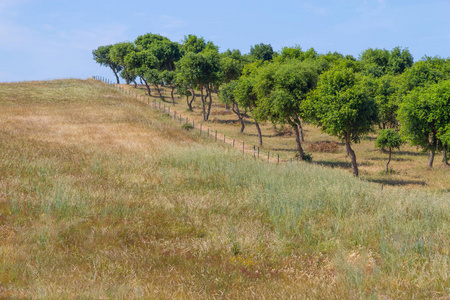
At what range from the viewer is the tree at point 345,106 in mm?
34500

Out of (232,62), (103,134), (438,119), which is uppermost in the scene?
(232,62)

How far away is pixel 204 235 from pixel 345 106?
26.9m

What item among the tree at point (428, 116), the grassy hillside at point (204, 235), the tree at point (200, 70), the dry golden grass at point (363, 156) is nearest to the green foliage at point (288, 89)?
the dry golden grass at point (363, 156)

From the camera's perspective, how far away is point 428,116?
32938mm

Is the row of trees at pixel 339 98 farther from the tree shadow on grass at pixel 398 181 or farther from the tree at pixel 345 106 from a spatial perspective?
the tree shadow on grass at pixel 398 181

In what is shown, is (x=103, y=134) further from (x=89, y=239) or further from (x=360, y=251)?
(x=360, y=251)

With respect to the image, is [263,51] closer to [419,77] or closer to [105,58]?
[105,58]

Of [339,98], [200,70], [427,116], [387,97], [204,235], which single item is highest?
[200,70]

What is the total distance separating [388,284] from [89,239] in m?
7.53

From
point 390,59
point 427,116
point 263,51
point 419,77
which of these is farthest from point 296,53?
point 427,116

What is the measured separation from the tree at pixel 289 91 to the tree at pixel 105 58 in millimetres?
81900

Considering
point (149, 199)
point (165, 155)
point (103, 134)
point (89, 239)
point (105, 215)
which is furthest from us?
point (103, 134)

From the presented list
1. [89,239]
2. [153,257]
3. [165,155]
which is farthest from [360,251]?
[165,155]

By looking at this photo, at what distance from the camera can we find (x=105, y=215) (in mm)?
12062
